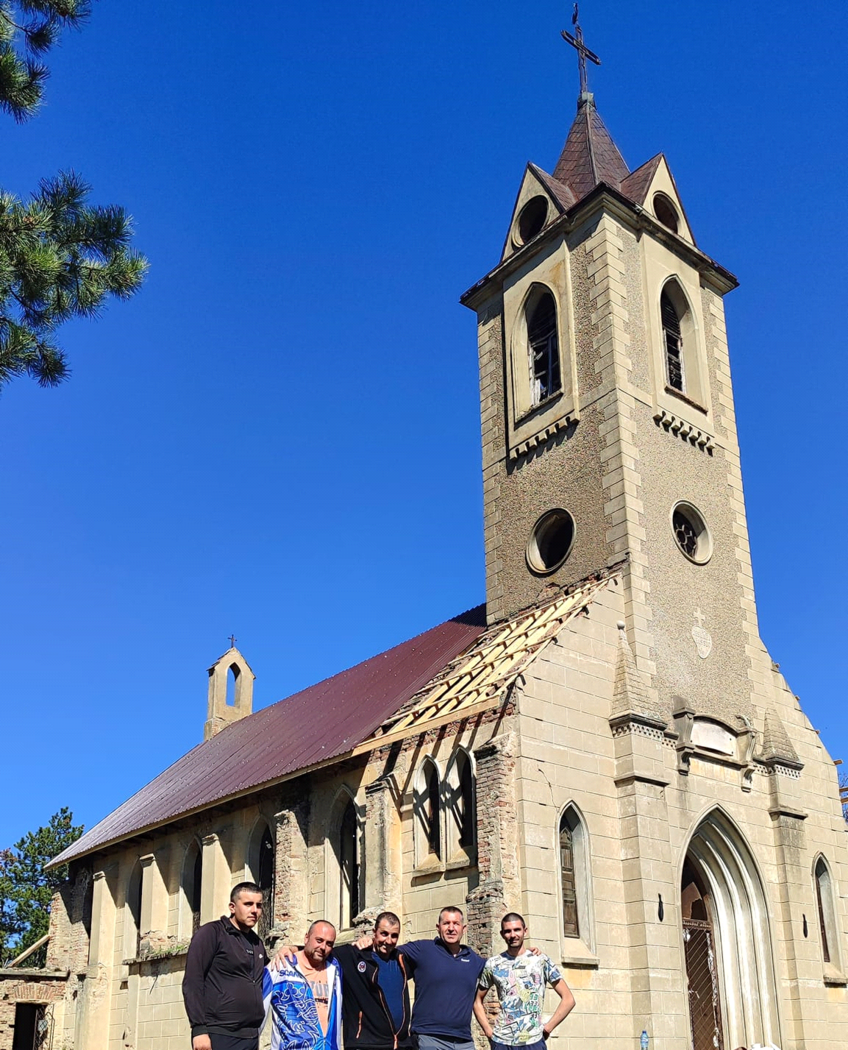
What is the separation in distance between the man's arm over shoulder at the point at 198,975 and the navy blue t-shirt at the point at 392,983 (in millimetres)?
1647

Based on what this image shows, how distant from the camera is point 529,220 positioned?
27375 mm

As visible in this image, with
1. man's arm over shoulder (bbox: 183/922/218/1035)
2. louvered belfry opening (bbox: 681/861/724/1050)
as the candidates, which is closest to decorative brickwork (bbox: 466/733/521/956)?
louvered belfry opening (bbox: 681/861/724/1050)

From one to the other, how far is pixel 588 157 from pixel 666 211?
2448mm

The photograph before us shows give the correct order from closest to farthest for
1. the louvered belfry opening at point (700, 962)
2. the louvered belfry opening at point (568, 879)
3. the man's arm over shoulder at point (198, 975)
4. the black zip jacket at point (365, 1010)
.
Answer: the man's arm over shoulder at point (198, 975) → the black zip jacket at point (365, 1010) → the louvered belfry opening at point (568, 879) → the louvered belfry opening at point (700, 962)

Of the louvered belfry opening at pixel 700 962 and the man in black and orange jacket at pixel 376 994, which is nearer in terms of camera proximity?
A: the man in black and orange jacket at pixel 376 994

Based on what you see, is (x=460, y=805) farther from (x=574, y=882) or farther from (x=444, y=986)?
(x=444, y=986)

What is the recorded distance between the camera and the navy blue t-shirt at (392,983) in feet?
28.7

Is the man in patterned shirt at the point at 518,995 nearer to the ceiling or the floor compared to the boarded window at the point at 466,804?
nearer to the floor

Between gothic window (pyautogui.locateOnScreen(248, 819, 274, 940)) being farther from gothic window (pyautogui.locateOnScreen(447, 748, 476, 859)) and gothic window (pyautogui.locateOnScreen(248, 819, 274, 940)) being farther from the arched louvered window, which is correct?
the arched louvered window

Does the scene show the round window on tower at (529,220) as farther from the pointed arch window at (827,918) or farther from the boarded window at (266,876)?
the pointed arch window at (827,918)

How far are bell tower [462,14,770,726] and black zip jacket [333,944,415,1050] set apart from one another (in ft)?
41.2

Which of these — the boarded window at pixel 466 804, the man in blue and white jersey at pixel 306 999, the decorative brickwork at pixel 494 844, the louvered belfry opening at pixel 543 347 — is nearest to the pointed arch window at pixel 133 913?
the boarded window at pixel 466 804

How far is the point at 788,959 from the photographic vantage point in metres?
20.6

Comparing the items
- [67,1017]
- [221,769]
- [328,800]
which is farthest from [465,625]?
[67,1017]
